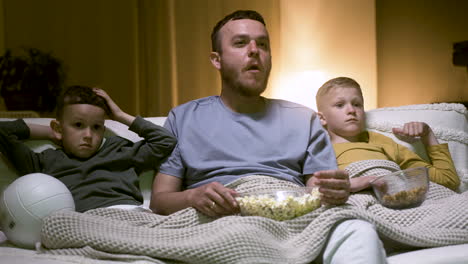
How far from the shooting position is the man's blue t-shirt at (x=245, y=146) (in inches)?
56.0

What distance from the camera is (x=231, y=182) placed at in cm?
132

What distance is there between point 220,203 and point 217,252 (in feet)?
0.64

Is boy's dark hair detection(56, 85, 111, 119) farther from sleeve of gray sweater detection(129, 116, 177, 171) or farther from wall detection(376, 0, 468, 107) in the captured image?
wall detection(376, 0, 468, 107)

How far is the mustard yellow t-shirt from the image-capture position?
1.55 meters

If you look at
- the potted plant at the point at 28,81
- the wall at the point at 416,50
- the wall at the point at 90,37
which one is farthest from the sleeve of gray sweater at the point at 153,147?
the wall at the point at 90,37

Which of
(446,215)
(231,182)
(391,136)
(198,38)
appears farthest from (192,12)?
(446,215)

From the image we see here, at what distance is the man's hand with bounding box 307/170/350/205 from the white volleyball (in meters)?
0.63

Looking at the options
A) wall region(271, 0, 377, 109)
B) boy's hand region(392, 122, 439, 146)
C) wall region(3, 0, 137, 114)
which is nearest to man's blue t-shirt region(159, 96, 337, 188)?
boy's hand region(392, 122, 439, 146)

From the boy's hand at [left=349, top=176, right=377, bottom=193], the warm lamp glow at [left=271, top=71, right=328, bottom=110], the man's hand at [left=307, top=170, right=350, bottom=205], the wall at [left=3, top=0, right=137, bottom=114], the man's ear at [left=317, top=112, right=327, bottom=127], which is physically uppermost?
the wall at [left=3, top=0, right=137, bottom=114]

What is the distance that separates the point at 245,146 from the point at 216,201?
38cm

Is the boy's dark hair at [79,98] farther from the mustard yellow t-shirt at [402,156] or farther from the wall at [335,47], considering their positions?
the wall at [335,47]

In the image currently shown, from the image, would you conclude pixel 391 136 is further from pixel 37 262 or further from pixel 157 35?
pixel 157 35

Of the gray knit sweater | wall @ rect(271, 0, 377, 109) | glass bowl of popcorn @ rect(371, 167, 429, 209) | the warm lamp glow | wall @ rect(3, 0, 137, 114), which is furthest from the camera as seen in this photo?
wall @ rect(3, 0, 137, 114)

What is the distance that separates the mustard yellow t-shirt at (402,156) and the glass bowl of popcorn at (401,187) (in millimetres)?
298
